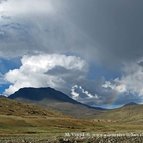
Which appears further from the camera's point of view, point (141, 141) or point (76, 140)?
point (76, 140)

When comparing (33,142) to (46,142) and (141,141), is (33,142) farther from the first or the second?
(141,141)

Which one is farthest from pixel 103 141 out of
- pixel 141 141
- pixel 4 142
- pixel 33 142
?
pixel 4 142

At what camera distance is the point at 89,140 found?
308ft

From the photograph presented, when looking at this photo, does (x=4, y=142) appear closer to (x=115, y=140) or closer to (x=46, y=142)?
(x=46, y=142)

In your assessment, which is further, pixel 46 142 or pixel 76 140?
pixel 76 140

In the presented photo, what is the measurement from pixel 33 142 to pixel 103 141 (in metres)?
15.8

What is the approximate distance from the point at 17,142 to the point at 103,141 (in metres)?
19.6

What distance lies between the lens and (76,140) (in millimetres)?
96250

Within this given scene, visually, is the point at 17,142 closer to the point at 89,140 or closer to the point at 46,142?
the point at 46,142

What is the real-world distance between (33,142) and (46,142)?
3250 millimetres

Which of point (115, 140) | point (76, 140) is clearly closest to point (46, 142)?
point (76, 140)

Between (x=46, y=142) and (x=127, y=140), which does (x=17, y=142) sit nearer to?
(x=46, y=142)

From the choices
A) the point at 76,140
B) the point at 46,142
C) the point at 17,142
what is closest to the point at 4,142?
the point at 17,142

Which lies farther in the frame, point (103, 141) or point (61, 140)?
point (61, 140)
